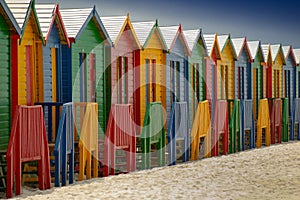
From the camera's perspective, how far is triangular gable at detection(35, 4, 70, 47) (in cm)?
1480

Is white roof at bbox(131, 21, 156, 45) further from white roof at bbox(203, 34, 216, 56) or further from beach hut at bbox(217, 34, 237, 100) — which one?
beach hut at bbox(217, 34, 237, 100)

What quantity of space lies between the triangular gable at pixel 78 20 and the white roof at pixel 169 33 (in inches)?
141

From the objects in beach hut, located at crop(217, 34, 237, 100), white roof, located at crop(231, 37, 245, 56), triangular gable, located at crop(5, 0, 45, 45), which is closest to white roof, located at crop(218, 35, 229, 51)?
beach hut, located at crop(217, 34, 237, 100)

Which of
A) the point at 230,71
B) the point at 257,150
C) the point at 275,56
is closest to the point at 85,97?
the point at 257,150

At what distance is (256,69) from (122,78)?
10702mm

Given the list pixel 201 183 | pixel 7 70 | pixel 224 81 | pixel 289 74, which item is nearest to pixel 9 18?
pixel 7 70

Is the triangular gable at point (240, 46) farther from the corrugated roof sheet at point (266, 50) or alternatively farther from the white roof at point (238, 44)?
the corrugated roof sheet at point (266, 50)

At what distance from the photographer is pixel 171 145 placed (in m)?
17.2

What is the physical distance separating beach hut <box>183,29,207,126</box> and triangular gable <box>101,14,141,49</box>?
384cm

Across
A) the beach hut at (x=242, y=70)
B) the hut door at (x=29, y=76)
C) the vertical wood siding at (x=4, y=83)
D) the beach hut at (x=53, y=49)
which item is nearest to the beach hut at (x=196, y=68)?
the beach hut at (x=242, y=70)

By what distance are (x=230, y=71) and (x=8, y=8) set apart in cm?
1363

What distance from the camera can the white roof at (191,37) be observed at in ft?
72.0

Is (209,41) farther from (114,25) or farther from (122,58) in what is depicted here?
(114,25)

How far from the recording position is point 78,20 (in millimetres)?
16484
